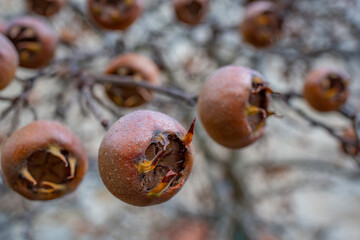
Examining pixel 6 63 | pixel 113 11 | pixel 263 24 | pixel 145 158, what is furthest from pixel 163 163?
pixel 263 24

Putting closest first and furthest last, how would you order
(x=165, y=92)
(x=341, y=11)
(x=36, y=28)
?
(x=165, y=92)
(x=36, y=28)
(x=341, y=11)

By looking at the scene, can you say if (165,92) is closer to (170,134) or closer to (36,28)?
(170,134)

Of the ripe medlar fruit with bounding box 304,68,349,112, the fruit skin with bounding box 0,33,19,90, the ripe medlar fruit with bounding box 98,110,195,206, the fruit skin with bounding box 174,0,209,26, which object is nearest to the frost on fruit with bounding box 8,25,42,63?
the fruit skin with bounding box 0,33,19,90

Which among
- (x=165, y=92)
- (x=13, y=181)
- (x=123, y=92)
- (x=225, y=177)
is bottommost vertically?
(x=225, y=177)

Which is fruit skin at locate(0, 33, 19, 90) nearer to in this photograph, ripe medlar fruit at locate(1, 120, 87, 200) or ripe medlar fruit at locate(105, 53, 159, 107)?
ripe medlar fruit at locate(1, 120, 87, 200)

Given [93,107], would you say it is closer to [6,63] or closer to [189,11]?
[6,63]

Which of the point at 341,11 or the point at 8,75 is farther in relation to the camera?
the point at 341,11

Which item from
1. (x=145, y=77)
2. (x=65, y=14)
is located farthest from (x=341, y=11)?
(x=65, y=14)
